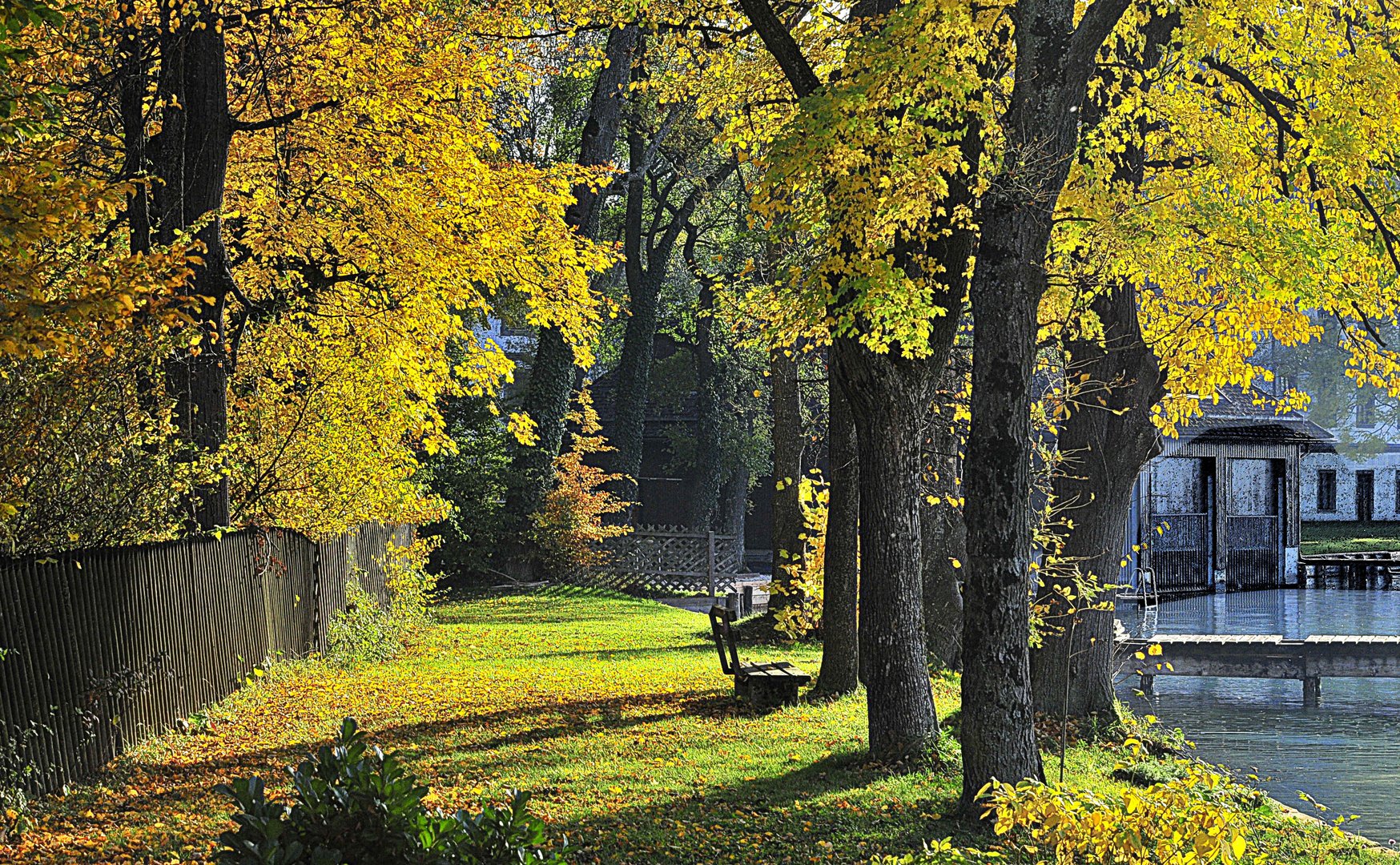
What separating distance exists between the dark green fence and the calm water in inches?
431

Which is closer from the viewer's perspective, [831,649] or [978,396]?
[978,396]

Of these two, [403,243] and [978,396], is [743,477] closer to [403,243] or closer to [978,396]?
[403,243]

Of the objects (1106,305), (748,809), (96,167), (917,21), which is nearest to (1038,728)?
(1106,305)

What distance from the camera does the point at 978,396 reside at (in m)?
8.46

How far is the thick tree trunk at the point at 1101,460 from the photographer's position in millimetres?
13156

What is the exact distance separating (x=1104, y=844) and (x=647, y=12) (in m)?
9.38

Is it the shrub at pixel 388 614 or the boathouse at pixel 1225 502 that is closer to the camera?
the shrub at pixel 388 614

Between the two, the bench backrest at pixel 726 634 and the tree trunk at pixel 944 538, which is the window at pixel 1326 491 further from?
the bench backrest at pixel 726 634

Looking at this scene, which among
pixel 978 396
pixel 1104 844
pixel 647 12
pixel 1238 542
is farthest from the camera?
pixel 1238 542

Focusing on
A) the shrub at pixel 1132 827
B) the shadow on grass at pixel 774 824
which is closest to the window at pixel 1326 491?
the shadow on grass at pixel 774 824

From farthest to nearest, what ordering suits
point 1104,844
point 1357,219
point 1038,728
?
point 1038,728
point 1357,219
point 1104,844

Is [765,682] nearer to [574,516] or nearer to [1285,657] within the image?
[1285,657]

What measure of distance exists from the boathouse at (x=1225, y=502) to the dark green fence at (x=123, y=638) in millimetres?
23973

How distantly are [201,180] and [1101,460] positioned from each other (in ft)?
31.0
